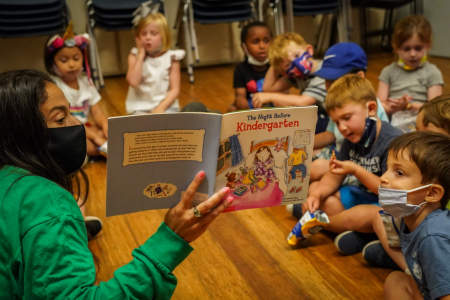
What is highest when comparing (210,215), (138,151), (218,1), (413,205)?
(218,1)

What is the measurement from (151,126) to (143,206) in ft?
0.88

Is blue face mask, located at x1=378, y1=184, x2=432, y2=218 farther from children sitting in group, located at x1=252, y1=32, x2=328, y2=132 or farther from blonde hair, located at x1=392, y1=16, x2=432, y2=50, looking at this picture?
blonde hair, located at x1=392, y1=16, x2=432, y2=50

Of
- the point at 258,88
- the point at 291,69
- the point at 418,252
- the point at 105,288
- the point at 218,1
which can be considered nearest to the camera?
the point at 105,288

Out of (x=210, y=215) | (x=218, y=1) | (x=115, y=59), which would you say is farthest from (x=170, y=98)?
(x=210, y=215)

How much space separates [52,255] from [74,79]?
7.92 ft

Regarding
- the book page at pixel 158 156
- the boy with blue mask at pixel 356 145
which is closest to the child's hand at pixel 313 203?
the boy with blue mask at pixel 356 145

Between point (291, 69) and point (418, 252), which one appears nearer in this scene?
point (418, 252)

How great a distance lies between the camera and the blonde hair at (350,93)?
6.56ft

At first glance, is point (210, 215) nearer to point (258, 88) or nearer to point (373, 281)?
point (373, 281)

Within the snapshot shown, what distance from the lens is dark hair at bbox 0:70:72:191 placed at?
1.07 metres

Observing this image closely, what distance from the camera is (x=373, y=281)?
1.79 m

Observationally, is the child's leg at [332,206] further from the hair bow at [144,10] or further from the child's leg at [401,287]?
the hair bow at [144,10]

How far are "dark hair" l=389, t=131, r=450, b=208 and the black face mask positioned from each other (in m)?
0.93

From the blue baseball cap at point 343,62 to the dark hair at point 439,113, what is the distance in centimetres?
66
